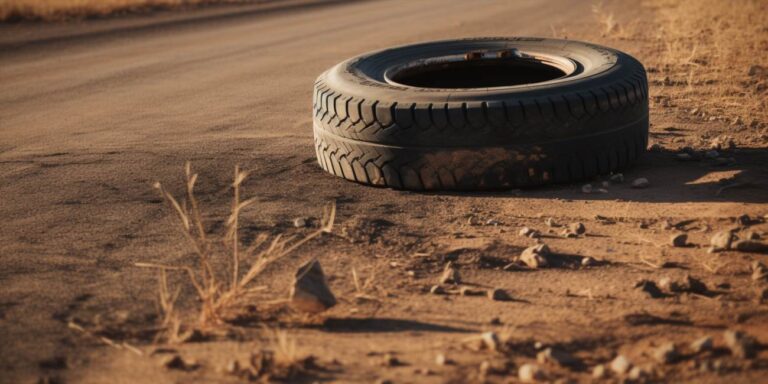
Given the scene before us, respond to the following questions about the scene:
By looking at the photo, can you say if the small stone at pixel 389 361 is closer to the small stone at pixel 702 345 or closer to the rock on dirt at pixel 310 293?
the rock on dirt at pixel 310 293

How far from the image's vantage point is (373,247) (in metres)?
3.45

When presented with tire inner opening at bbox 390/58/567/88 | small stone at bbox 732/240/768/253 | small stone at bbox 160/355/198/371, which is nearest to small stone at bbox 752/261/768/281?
small stone at bbox 732/240/768/253

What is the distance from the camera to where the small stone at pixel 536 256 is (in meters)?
3.17

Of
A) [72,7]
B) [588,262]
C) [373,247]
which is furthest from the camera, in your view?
[72,7]

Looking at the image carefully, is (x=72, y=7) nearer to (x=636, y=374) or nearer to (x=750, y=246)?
(x=750, y=246)

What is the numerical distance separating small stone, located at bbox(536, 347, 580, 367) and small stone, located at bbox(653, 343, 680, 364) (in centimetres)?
23

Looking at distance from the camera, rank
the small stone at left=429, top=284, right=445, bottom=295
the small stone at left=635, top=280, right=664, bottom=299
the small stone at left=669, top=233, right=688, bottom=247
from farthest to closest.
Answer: the small stone at left=669, top=233, right=688, bottom=247, the small stone at left=429, top=284, right=445, bottom=295, the small stone at left=635, top=280, right=664, bottom=299

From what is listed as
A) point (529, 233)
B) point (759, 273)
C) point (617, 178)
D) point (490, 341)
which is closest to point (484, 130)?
point (529, 233)

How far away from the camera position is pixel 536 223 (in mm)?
3648

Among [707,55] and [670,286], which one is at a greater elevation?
[707,55]

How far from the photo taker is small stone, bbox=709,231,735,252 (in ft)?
10.6

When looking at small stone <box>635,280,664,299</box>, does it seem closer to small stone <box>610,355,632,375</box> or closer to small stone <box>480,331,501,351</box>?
small stone <box>610,355,632,375</box>

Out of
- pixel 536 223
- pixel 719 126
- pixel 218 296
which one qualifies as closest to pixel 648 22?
pixel 719 126

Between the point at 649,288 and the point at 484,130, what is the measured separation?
4.15 feet
